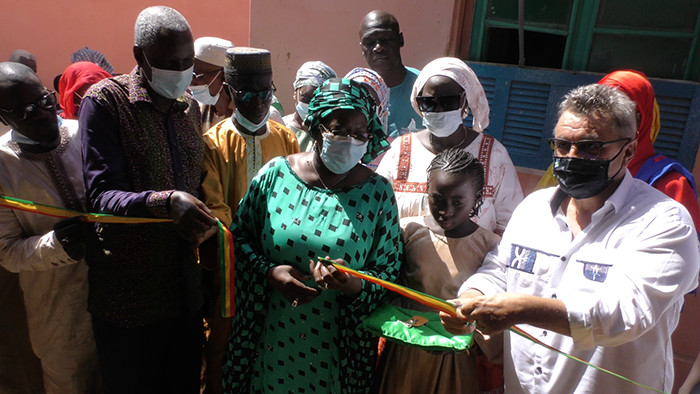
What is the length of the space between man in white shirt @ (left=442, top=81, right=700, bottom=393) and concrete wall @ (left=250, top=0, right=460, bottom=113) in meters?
3.01

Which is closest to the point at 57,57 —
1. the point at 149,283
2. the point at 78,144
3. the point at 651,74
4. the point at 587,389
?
the point at 78,144

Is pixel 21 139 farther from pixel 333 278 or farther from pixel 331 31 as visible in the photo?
pixel 331 31

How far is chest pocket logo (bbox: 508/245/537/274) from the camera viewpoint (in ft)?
7.59

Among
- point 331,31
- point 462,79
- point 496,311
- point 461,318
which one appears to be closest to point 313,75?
point 331,31

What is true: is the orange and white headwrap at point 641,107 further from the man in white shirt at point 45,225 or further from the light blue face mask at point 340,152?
the man in white shirt at point 45,225

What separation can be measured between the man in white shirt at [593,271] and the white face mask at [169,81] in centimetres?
170

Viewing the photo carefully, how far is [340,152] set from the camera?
96.6 inches

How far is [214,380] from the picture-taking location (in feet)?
10.9

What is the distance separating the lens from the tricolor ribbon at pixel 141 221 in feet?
7.87

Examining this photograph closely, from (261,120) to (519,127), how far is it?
8.19 ft

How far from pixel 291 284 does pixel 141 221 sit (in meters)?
0.76

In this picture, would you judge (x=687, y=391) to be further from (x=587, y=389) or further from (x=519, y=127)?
(x=519, y=127)

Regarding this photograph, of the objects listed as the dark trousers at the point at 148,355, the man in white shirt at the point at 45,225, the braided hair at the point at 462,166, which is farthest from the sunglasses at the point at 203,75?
the braided hair at the point at 462,166

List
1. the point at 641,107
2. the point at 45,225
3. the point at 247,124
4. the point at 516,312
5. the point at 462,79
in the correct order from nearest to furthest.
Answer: the point at 516,312 < the point at 45,225 < the point at 641,107 < the point at 247,124 < the point at 462,79
